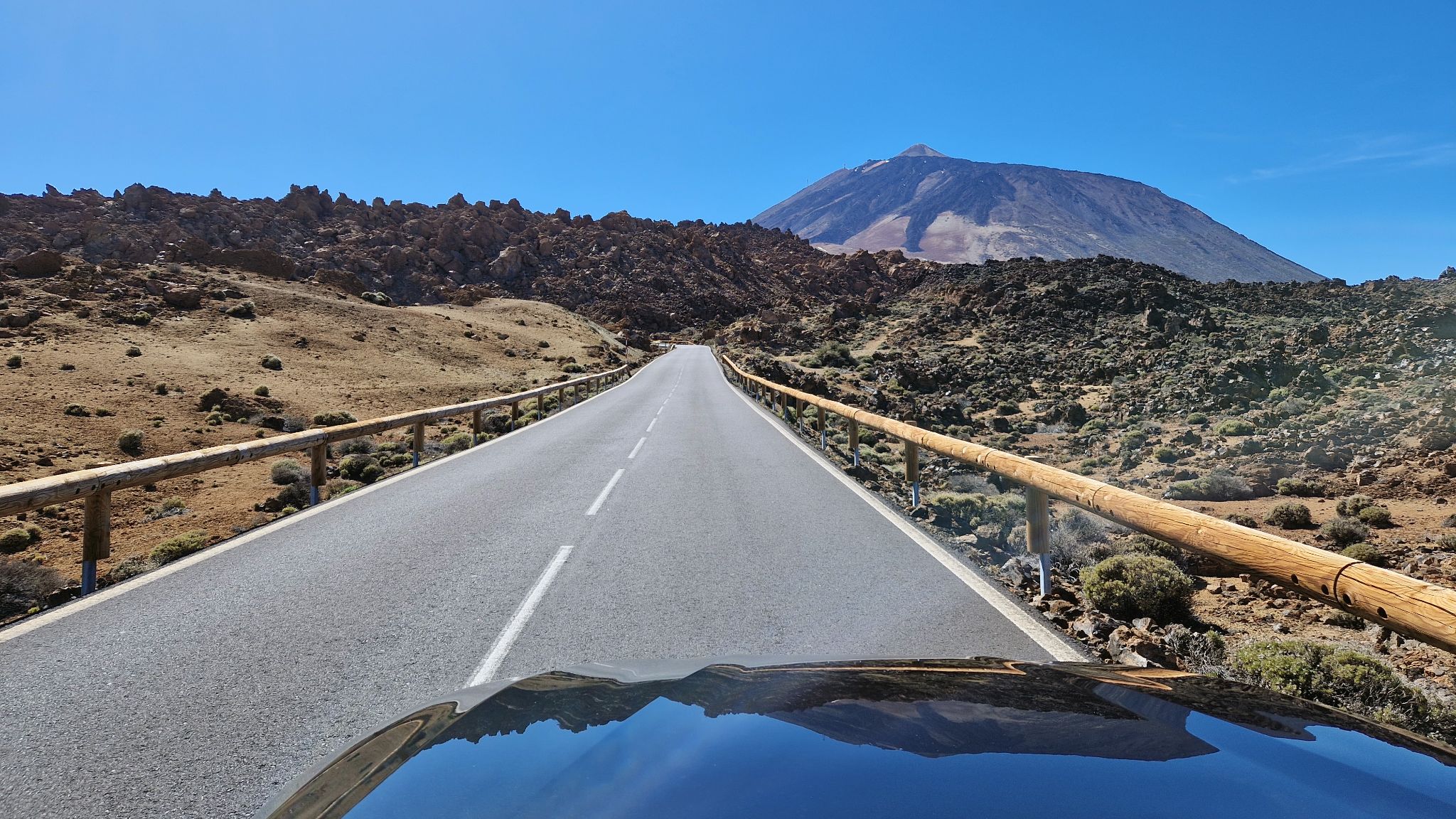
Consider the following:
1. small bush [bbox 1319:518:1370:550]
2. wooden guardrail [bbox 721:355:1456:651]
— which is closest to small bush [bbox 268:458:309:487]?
wooden guardrail [bbox 721:355:1456:651]

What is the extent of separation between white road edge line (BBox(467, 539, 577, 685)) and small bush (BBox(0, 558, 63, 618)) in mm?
4695

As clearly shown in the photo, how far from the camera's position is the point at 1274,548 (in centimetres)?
341

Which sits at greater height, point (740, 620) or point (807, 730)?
point (807, 730)

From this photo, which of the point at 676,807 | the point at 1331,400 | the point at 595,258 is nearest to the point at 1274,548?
the point at 676,807

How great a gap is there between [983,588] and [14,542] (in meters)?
13.0

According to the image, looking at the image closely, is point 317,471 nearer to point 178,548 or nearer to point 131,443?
point 178,548

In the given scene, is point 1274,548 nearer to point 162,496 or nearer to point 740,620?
point 740,620

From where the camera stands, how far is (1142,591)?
209 inches

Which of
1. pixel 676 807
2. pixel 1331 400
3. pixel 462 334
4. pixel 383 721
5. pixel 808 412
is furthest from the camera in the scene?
pixel 462 334

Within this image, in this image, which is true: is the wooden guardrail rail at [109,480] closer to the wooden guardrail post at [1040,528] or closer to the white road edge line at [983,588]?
the white road edge line at [983,588]

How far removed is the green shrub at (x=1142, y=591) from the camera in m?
5.28

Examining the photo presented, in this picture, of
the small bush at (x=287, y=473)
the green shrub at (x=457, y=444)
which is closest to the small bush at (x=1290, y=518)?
the green shrub at (x=457, y=444)

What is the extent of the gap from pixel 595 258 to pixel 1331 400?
110 meters

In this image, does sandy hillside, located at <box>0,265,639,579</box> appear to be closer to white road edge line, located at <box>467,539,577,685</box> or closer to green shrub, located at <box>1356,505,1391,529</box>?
white road edge line, located at <box>467,539,577,685</box>
